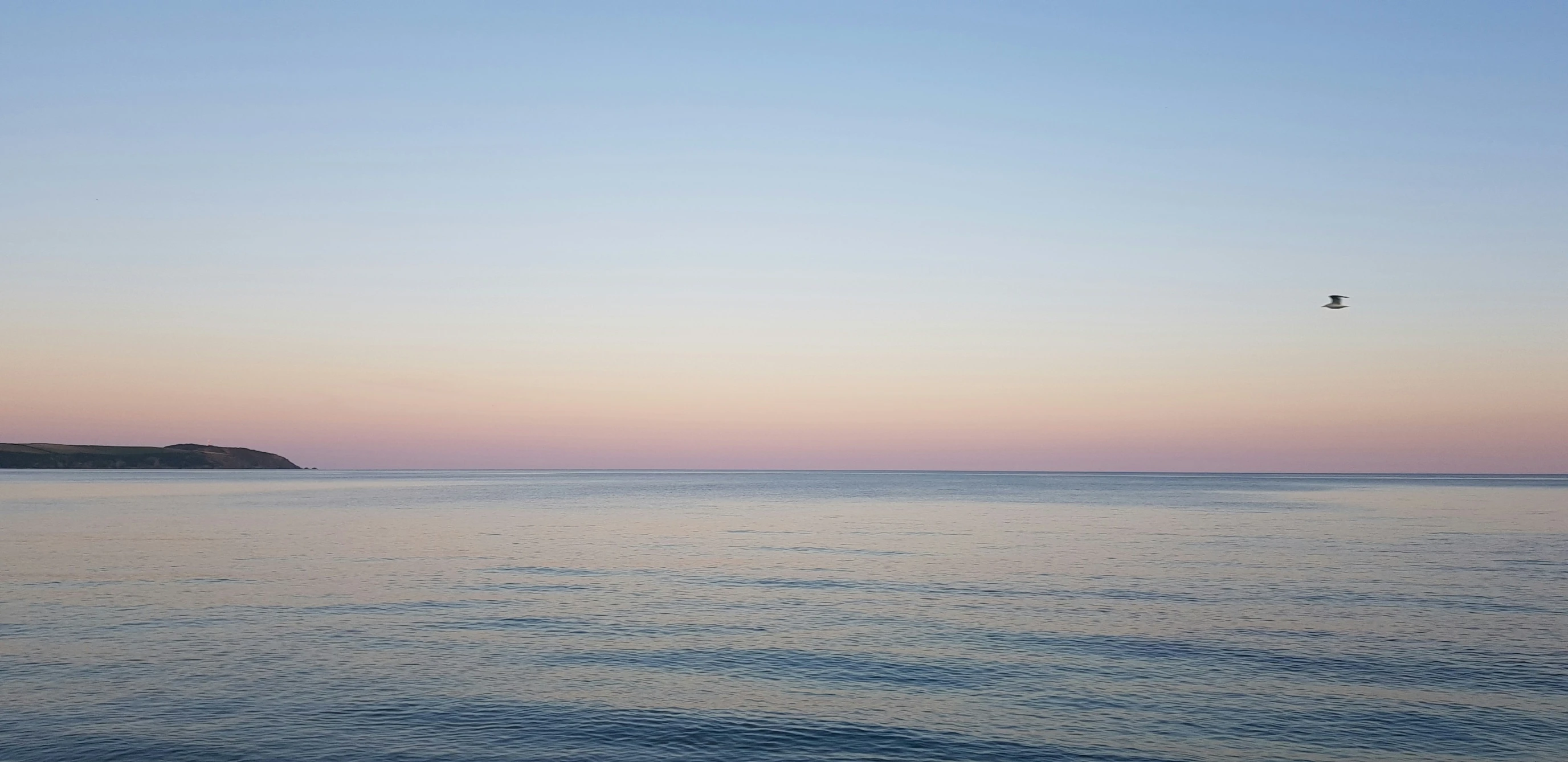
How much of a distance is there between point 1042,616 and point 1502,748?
17716mm

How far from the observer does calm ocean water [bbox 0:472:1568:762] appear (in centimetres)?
2339

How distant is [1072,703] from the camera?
2628cm

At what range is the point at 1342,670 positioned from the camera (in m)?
30.0

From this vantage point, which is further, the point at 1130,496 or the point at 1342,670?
the point at 1130,496

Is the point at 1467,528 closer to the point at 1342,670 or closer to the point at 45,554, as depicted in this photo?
the point at 1342,670

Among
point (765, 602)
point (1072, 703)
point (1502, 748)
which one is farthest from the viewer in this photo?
point (765, 602)

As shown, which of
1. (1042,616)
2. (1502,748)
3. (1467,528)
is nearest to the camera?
(1502,748)

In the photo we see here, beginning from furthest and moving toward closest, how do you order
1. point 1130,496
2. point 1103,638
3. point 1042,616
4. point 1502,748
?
point 1130,496
point 1042,616
point 1103,638
point 1502,748

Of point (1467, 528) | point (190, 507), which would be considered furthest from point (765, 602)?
point (190, 507)

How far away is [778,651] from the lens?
32.7m

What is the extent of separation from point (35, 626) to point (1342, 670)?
1617 inches

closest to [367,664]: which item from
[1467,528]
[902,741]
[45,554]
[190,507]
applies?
[902,741]

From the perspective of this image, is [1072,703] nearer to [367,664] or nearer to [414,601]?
[367,664]

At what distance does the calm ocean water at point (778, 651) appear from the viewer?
23.4 metres
